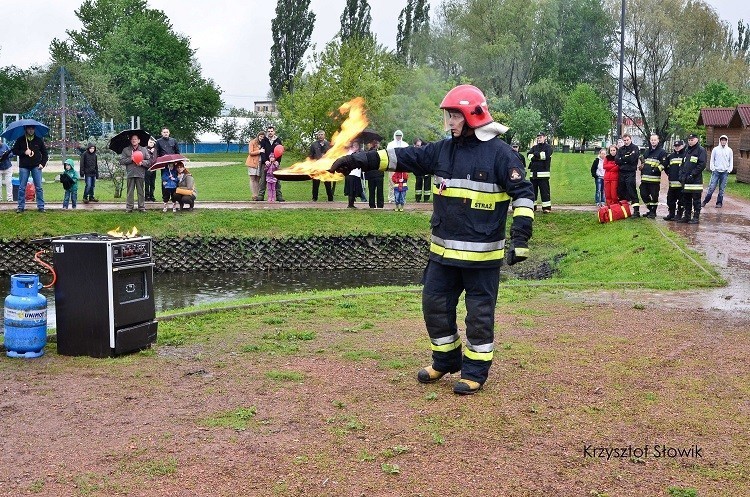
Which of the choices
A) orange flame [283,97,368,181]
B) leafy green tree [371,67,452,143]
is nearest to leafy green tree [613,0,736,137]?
leafy green tree [371,67,452,143]

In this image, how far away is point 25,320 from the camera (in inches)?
→ 332

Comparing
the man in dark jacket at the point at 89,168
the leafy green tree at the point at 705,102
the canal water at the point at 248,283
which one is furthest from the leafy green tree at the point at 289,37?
the canal water at the point at 248,283

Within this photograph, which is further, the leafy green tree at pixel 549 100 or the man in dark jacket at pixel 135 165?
the leafy green tree at pixel 549 100

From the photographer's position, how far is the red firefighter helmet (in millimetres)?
7027

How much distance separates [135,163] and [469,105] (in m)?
16.8

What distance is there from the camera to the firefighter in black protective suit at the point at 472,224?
23.2 feet

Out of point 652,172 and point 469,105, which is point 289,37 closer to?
point 652,172

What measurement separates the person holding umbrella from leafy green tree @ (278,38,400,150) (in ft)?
15.1

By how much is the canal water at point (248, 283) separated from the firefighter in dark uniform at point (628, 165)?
5.71 m

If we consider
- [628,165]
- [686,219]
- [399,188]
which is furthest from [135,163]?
[686,219]

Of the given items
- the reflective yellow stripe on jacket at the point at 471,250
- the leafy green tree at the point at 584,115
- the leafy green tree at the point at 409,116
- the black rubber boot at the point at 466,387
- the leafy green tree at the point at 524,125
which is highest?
the leafy green tree at the point at 584,115

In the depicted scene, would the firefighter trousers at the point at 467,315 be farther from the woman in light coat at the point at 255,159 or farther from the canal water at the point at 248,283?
Result: the woman in light coat at the point at 255,159

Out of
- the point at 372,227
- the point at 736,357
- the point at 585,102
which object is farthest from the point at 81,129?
the point at 736,357

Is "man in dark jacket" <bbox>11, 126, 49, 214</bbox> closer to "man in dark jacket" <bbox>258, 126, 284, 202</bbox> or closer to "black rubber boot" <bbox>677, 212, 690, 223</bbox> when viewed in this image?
"man in dark jacket" <bbox>258, 126, 284, 202</bbox>
